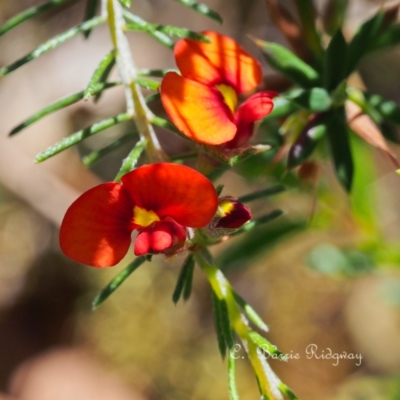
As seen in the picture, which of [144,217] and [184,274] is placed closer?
[144,217]

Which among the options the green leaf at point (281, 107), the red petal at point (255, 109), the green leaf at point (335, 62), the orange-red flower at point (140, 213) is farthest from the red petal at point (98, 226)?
the green leaf at point (335, 62)

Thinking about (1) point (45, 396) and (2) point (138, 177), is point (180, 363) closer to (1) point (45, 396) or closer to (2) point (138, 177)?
(1) point (45, 396)

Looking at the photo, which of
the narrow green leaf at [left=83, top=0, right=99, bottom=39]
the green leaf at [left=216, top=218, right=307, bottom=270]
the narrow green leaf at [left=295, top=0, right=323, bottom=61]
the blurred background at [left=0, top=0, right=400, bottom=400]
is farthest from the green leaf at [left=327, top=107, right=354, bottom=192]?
the blurred background at [left=0, top=0, right=400, bottom=400]

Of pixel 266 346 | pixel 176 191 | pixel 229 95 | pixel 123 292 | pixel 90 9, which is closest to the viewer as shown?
pixel 176 191

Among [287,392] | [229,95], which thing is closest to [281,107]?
[229,95]

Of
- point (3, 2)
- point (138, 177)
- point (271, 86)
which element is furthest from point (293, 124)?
point (3, 2)

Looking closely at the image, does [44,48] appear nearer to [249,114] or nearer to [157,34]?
[157,34]
